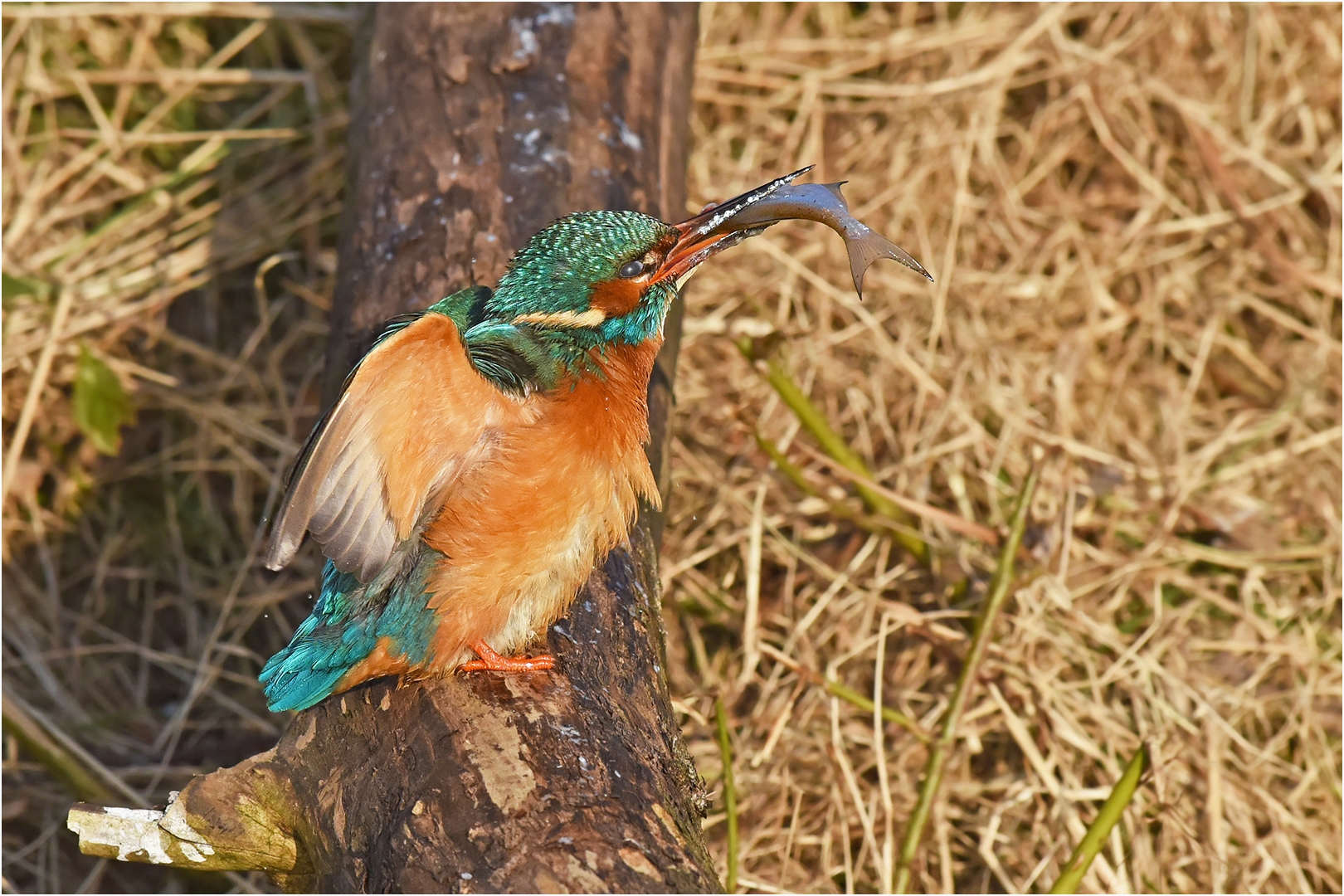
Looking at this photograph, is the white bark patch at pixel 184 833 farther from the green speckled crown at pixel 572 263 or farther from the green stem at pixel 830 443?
the green stem at pixel 830 443

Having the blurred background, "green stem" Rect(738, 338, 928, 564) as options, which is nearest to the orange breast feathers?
the blurred background

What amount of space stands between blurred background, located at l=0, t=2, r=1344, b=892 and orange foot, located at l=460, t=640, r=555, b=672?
784 millimetres

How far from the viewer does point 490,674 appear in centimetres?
225

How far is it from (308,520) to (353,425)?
181mm

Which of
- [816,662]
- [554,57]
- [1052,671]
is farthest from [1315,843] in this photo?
[554,57]

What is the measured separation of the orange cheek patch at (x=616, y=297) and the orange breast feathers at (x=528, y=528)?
0.71 ft

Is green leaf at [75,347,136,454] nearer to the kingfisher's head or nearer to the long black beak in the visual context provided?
the kingfisher's head

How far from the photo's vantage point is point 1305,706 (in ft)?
10.5

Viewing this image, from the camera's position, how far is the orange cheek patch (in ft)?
8.07

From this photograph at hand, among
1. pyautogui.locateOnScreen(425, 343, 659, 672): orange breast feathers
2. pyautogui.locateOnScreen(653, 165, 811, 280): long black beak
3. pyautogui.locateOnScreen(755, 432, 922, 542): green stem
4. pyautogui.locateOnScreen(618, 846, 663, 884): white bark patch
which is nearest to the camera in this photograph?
pyautogui.locateOnScreen(618, 846, 663, 884): white bark patch

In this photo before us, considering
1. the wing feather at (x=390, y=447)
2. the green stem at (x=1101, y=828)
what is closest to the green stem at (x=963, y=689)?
the green stem at (x=1101, y=828)

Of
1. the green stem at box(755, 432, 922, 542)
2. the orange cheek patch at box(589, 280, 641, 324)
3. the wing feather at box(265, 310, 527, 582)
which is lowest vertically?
the green stem at box(755, 432, 922, 542)

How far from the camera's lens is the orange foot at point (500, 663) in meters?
2.25

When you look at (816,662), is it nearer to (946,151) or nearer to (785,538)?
(785,538)
